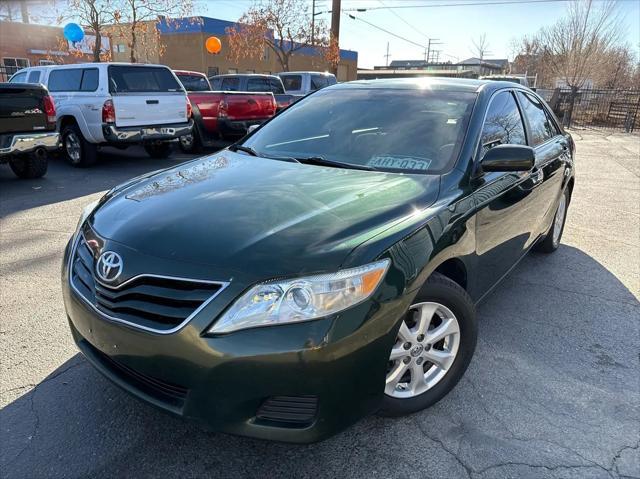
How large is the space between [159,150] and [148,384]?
31.2 feet

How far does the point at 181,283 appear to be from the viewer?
1904 millimetres

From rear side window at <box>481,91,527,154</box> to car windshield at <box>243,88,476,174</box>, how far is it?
6.8 inches

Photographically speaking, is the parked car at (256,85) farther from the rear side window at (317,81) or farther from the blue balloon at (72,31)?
the blue balloon at (72,31)

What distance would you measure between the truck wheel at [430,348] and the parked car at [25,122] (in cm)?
694

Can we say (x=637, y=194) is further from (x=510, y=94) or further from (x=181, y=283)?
(x=181, y=283)

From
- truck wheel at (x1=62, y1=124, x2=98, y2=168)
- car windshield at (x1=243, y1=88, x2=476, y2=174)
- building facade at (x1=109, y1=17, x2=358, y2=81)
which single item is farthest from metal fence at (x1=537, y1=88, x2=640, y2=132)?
car windshield at (x1=243, y1=88, x2=476, y2=174)

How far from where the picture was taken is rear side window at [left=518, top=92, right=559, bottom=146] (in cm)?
400

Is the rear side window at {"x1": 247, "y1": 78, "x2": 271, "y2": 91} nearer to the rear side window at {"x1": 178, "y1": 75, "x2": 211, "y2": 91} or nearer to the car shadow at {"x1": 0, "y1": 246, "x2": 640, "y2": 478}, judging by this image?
the rear side window at {"x1": 178, "y1": 75, "x2": 211, "y2": 91}

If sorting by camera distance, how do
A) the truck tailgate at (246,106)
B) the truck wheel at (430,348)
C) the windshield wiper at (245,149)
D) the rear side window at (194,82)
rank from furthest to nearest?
the rear side window at (194,82), the truck tailgate at (246,106), the windshield wiper at (245,149), the truck wheel at (430,348)

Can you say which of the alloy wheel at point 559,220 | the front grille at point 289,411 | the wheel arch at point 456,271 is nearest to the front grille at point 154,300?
the front grille at point 289,411

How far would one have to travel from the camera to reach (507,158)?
274 cm

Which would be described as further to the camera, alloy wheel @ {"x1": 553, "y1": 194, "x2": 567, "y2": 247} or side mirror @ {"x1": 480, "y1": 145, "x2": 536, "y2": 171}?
alloy wheel @ {"x1": 553, "y1": 194, "x2": 567, "y2": 247}

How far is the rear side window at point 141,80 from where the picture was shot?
8.73 m

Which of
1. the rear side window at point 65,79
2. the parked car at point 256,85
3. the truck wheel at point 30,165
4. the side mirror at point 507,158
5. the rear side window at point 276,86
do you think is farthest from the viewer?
the rear side window at point 276,86
